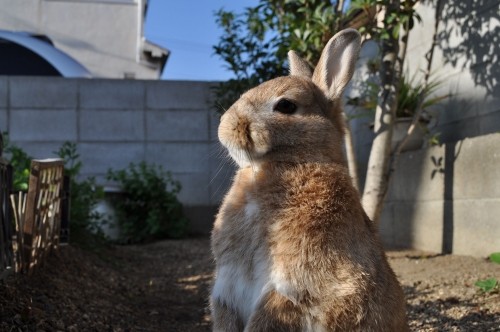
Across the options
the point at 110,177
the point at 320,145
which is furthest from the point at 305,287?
the point at 110,177

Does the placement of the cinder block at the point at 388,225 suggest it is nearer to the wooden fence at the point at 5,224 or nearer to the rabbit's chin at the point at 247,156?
the wooden fence at the point at 5,224

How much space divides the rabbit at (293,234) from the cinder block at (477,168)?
8.65ft

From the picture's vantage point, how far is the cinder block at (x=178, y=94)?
821 centimetres

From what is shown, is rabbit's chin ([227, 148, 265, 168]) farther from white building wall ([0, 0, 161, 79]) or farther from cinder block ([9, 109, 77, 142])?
white building wall ([0, 0, 161, 79])

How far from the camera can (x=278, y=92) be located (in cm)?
202

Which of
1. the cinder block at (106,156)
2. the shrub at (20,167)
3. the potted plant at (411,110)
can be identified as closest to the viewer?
the shrub at (20,167)

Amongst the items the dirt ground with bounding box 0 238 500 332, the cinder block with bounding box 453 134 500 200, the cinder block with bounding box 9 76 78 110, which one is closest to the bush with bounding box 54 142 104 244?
the dirt ground with bounding box 0 238 500 332

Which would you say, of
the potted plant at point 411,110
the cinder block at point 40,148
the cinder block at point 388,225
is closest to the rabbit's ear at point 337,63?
the potted plant at point 411,110

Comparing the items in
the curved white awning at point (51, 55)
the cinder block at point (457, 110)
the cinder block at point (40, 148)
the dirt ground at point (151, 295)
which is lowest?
the dirt ground at point (151, 295)

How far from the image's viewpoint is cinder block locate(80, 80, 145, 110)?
8047mm

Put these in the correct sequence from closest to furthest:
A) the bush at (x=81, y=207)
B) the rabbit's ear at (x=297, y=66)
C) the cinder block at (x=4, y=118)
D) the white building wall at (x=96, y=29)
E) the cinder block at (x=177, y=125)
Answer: the rabbit's ear at (x=297, y=66) < the bush at (x=81, y=207) < the cinder block at (x=4, y=118) < the cinder block at (x=177, y=125) < the white building wall at (x=96, y=29)

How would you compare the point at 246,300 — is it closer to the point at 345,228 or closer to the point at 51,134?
the point at 345,228

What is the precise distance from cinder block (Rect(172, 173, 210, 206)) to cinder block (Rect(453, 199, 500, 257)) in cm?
401

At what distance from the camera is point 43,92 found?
26.2 feet
